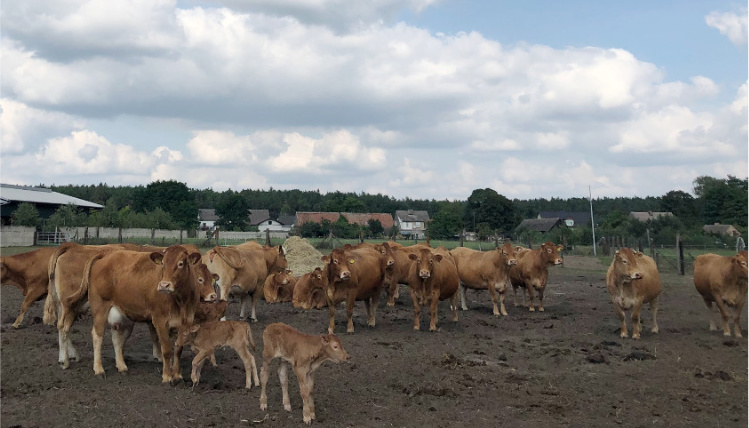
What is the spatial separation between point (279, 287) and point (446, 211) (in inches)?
3352

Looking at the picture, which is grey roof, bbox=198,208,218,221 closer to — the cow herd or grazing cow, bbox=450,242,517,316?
the cow herd

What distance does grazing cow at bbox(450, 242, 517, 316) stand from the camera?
1594 centimetres

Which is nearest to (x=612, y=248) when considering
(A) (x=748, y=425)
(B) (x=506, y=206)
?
(A) (x=748, y=425)

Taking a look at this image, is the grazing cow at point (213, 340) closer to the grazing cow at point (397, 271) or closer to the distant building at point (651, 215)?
the grazing cow at point (397, 271)

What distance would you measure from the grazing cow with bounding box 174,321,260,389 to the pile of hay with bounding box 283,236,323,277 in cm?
1282

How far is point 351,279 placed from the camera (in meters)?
12.9

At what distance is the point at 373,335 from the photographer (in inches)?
486

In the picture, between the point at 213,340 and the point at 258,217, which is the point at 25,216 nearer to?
the point at 213,340

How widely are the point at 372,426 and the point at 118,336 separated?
4.37m

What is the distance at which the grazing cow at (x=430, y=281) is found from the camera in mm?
13242

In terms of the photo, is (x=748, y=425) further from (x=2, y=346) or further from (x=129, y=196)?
(x=129, y=196)

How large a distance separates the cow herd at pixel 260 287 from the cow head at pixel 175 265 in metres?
0.01

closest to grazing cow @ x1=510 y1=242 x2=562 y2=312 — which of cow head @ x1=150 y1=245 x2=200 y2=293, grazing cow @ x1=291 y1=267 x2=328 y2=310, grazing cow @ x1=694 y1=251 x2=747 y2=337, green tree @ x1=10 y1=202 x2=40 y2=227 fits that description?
grazing cow @ x1=694 y1=251 x2=747 y2=337

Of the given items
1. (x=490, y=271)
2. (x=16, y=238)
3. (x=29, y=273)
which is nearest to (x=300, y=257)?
(x=490, y=271)
